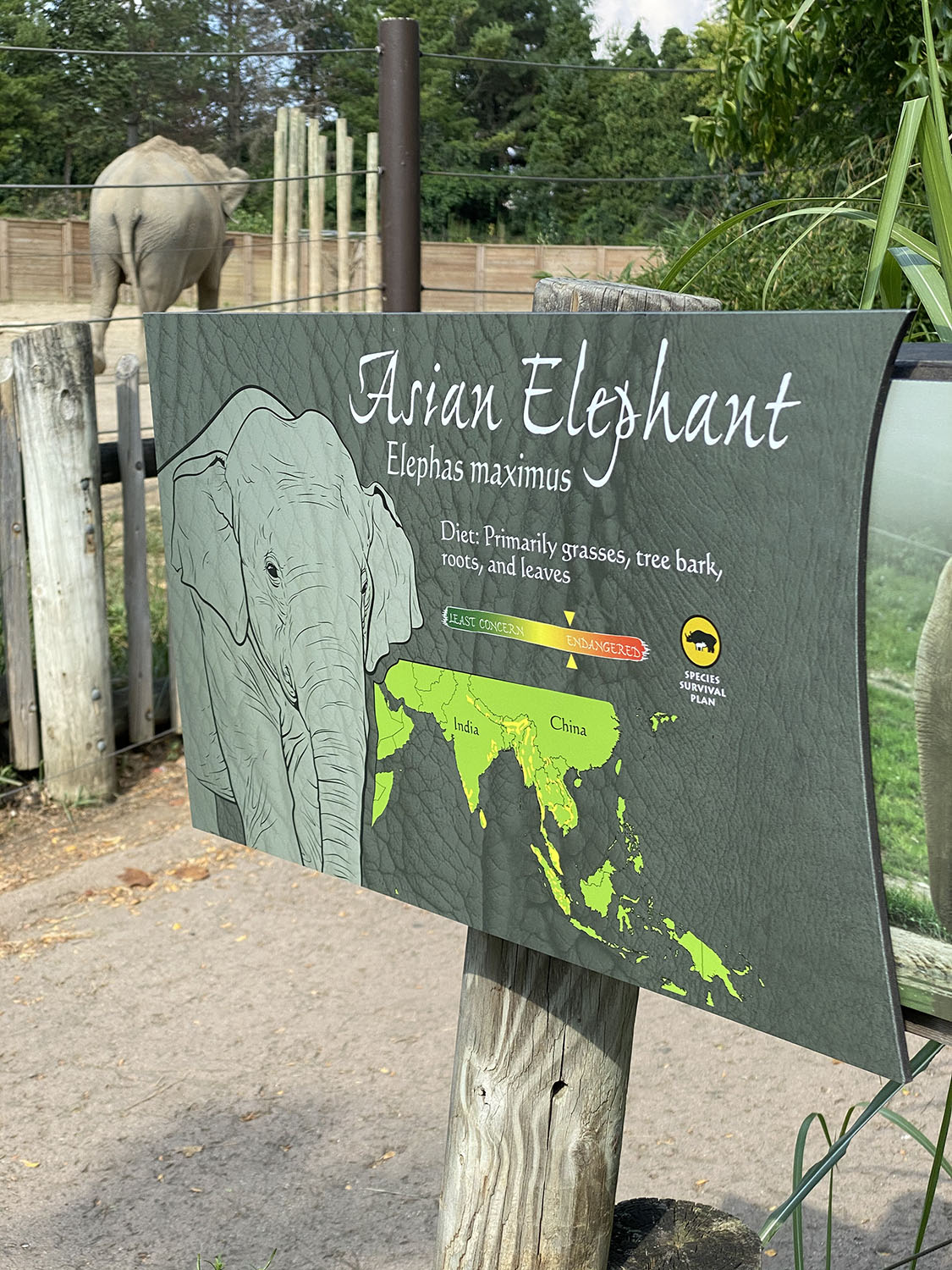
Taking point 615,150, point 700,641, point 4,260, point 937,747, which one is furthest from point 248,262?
point 615,150

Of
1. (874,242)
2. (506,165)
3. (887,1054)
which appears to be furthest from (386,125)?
(506,165)

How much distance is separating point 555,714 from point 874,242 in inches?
18.9

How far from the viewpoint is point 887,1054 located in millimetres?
903

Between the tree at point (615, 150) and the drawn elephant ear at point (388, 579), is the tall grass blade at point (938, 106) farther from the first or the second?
the tree at point (615, 150)

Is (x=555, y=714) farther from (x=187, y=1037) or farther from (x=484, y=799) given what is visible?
(x=187, y=1037)

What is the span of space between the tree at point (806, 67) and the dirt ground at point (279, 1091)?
2865mm

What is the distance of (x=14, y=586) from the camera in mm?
3693

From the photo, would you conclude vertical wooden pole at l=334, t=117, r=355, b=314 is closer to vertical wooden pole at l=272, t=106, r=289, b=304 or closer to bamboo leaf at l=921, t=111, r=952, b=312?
vertical wooden pole at l=272, t=106, r=289, b=304

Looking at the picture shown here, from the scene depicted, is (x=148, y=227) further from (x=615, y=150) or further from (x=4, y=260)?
(x=615, y=150)

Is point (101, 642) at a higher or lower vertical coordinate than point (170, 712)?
higher

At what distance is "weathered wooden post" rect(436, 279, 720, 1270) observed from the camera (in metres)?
1.38

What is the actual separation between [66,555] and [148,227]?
10.1 feet

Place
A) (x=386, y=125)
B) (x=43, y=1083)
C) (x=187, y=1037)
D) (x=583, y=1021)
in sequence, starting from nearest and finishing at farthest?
(x=583, y=1021), (x=43, y=1083), (x=187, y=1037), (x=386, y=125)

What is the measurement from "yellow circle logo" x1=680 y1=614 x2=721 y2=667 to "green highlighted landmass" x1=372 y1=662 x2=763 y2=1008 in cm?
6
